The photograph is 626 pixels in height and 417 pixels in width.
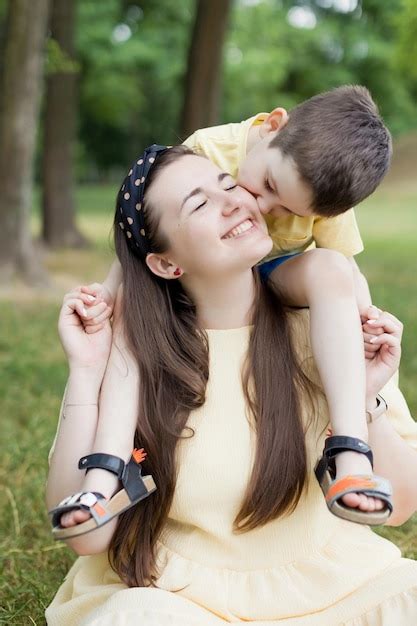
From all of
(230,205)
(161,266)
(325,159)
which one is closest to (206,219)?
(230,205)

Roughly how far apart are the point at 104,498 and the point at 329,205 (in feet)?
2.98

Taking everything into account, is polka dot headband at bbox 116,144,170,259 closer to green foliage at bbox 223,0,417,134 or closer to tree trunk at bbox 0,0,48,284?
tree trunk at bbox 0,0,48,284

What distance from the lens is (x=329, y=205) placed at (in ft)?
7.80

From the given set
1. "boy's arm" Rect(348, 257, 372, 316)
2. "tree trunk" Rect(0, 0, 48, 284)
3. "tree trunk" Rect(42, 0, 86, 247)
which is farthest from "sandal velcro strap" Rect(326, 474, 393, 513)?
"tree trunk" Rect(42, 0, 86, 247)

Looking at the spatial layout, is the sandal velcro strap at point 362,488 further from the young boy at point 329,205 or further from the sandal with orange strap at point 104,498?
the sandal with orange strap at point 104,498

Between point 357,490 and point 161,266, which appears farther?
point 161,266

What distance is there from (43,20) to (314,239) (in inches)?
265

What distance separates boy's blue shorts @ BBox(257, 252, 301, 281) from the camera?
2.51 meters

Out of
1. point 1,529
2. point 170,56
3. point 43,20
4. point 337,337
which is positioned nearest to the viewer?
point 337,337

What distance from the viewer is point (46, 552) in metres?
3.51

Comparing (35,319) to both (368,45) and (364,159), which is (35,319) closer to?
(364,159)

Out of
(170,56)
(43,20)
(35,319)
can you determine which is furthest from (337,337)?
(170,56)

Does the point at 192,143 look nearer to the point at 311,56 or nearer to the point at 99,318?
the point at 99,318

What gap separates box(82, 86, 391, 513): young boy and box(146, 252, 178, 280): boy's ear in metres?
0.18
